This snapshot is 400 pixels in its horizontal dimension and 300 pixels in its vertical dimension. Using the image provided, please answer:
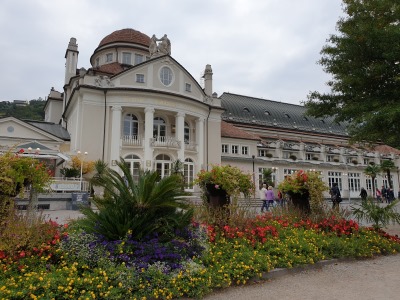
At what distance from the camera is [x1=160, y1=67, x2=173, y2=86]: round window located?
1198 inches

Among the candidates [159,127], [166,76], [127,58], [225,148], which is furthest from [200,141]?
[127,58]

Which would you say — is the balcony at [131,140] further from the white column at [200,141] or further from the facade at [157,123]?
the white column at [200,141]

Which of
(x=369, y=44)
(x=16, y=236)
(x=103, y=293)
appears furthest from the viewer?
(x=369, y=44)

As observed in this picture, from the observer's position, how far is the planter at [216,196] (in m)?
9.84

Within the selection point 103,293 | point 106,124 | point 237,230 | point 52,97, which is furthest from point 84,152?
point 103,293

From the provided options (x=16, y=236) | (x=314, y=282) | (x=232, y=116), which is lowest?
(x=314, y=282)

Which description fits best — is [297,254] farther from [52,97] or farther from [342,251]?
[52,97]

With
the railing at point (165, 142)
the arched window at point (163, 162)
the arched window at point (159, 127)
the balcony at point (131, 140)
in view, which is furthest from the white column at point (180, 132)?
the balcony at point (131, 140)

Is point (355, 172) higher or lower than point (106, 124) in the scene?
lower

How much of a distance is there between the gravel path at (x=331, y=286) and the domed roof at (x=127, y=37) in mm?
37629

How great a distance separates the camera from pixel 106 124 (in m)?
28.6

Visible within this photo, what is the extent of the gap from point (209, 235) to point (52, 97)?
40046mm

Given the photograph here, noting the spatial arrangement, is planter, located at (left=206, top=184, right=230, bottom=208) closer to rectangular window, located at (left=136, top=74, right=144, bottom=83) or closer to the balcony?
the balcony

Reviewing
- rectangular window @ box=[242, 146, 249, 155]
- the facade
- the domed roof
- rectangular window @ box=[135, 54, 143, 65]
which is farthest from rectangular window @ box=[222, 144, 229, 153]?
the domed roof
